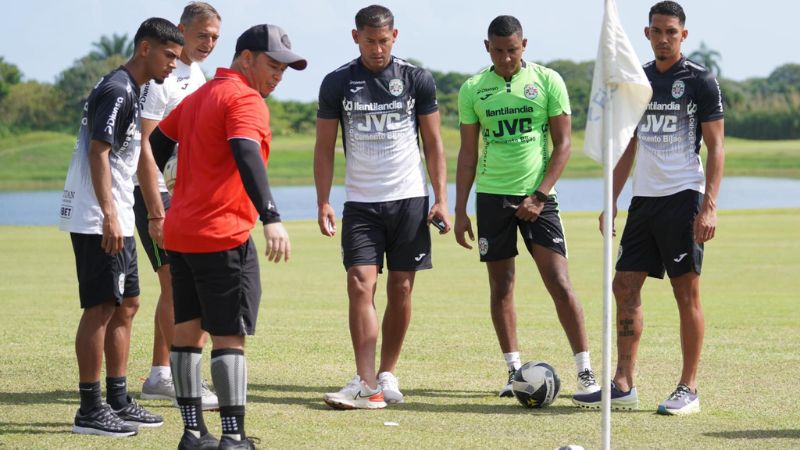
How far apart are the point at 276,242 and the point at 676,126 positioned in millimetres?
3395

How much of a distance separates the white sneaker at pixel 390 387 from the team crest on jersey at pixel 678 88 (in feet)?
9.16

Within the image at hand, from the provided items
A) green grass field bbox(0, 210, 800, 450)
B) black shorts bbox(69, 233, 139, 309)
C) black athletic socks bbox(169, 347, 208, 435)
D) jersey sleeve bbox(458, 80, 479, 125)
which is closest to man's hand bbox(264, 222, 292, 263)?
black athletic socks bbox(169, 347, 208, 435)

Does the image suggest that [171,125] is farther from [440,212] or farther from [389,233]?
[440,212]

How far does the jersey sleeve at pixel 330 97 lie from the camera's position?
9.07 meters

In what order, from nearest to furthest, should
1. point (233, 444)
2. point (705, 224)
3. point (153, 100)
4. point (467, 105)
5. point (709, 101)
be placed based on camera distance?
point (233, 444)
point (705, 224)
point (709, 101)
point (153, 100)
point (467, 105)

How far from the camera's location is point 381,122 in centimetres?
903

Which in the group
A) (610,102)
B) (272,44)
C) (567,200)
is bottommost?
(567,200)

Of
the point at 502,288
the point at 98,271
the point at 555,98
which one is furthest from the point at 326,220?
the point at 98,271

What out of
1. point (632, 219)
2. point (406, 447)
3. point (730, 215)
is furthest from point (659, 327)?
point (730, 215)

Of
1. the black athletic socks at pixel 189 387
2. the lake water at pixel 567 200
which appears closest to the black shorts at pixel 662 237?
the black athletic socks at pixel 189 387

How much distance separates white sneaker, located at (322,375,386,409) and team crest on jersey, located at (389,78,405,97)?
204 centimetres

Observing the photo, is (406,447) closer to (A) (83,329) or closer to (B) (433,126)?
(A) (83,329)

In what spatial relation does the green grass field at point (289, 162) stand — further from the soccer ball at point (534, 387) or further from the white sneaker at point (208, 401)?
the soccer ball at point (534, 387)

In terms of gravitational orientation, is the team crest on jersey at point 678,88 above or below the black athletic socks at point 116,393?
above
